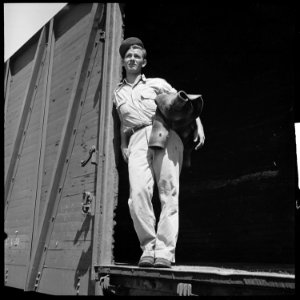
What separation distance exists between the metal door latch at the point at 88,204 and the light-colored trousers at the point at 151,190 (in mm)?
499

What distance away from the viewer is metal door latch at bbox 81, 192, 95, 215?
4105 mm

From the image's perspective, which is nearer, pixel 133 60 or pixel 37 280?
pixel 133 60

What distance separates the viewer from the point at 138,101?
13.0 ft

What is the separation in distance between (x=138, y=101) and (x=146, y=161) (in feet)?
1.71

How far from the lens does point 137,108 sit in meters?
3.95

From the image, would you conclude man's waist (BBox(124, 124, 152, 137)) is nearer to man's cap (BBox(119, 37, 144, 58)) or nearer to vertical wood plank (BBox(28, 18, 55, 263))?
man's cap (BBox(119, 37, 144, 58))

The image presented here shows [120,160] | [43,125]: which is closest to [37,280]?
[120,160]

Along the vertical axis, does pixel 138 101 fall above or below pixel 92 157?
above

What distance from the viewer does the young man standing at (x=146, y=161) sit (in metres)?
3.57

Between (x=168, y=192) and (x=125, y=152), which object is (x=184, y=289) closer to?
(x=168, y=192)

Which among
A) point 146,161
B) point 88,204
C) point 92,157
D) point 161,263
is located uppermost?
point 92,157

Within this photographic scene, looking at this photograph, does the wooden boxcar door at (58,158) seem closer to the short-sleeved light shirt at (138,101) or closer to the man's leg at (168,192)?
the short-sleeved light shirt at (138,101)
